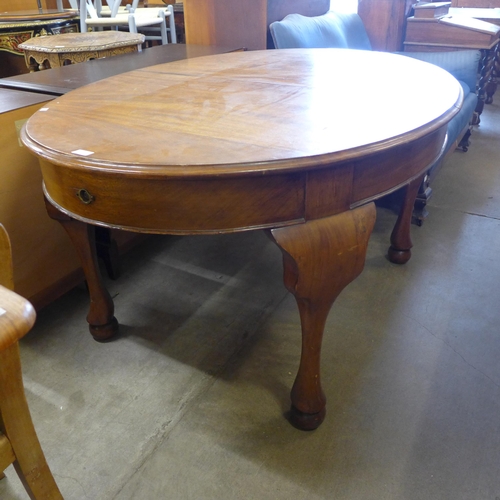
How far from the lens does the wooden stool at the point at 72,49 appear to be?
193 cm

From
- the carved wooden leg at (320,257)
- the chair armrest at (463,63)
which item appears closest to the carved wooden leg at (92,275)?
the carved wooden leg at (320,257)

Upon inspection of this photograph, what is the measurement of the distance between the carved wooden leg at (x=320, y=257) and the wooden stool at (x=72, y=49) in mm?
1622

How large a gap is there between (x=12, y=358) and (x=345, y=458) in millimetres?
737

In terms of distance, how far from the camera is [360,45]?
277 centimetres

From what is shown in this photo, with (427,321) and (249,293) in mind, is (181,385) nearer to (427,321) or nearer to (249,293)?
(249,293)

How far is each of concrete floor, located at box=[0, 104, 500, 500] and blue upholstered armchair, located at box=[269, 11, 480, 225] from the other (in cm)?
53

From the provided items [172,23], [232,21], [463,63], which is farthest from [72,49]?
[172,23]

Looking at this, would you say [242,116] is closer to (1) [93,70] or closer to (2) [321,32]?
(1) [93,70]

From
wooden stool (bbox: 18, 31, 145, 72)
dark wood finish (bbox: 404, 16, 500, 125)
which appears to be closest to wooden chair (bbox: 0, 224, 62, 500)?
wooden stool (bbox: 18, 31, 145, 72)

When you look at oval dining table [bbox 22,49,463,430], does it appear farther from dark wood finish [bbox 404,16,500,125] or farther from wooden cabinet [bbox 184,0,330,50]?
dark wood finish [bbox 404,16,500,125]

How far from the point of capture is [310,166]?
2.33 feet

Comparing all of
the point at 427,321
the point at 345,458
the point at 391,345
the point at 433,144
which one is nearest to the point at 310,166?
the point at 433,144

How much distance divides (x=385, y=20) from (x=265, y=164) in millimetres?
2711

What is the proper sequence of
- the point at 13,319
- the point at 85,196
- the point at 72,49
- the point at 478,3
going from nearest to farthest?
A: the point at 13,319
the point at 85,196
the point at 72,49
the point at 478,3
